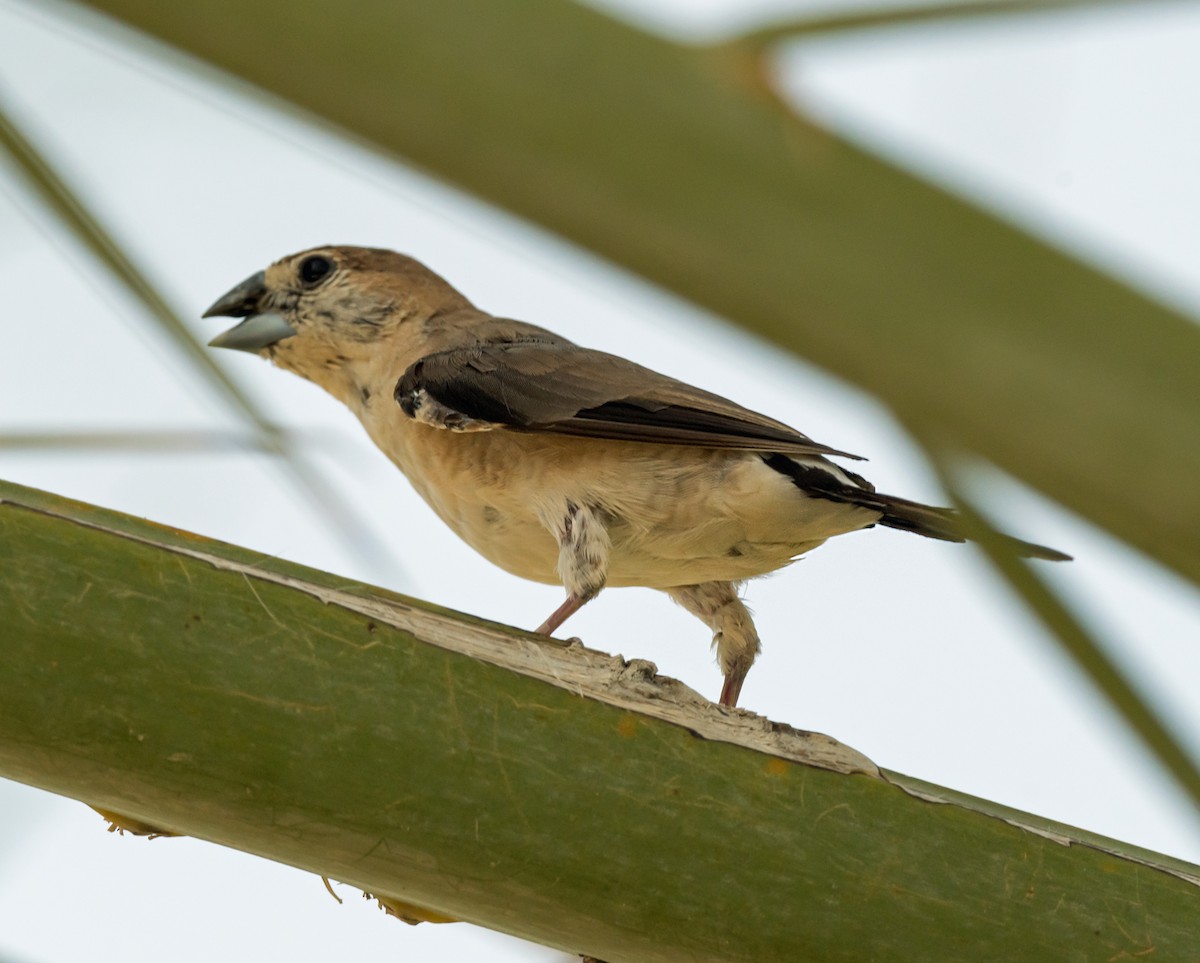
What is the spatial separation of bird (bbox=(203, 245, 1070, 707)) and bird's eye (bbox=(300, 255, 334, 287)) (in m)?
0.80

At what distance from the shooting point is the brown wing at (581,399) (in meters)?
3.79

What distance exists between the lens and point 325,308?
5.00 m

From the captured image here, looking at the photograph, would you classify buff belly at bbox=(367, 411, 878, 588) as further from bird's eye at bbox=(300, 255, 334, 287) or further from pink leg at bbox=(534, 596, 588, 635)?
bird's eye at bbox=(300, 255, 334, 287)

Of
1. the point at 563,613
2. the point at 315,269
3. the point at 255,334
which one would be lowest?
the point at 563,613

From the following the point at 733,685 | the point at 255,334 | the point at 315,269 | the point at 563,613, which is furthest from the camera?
the point at 315,269

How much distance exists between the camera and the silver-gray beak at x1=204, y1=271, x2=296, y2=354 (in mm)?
4910

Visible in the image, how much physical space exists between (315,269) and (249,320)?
32 centimetres

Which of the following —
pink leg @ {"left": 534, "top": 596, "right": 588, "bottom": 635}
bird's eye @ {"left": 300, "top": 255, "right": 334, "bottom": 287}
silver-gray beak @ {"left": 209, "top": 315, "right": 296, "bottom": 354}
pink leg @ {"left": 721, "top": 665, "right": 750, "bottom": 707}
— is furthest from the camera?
bird's eye @ {"left": 300, "top": 255, "right": 334, "bottom": 287}

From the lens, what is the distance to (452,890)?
1.72 m

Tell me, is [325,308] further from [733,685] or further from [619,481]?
[733,685]

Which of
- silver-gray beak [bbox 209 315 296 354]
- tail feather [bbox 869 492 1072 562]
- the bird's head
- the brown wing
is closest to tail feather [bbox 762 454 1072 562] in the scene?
tail feather [bbox 869 492 1072 562]

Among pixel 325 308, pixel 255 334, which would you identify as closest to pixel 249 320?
pixel 255 334

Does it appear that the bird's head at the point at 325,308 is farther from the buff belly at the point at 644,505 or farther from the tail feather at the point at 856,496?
the tail feather at the point at 856,496

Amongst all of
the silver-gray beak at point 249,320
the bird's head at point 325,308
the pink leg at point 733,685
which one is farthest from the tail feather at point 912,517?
the silver-gray beak at point 249,320
